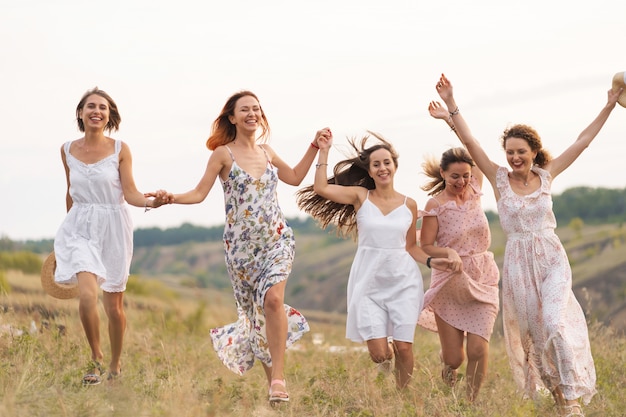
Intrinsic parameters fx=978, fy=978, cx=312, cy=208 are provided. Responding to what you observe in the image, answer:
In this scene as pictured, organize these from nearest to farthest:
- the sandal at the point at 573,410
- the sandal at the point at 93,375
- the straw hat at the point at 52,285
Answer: the sandal at the point at 573,410
the sandal at the point at 93,375
the straw hat at the point at 52,285

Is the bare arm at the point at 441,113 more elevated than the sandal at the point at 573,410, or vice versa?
the bare arm at the point at 441,113

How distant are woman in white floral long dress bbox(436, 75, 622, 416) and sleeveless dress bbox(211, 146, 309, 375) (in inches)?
68.2

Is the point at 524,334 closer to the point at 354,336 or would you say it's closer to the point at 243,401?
the point at 354,336

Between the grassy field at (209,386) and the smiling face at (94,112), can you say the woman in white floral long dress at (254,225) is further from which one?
the smiling face at (94,112)

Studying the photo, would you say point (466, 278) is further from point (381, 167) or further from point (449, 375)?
point (381, 167)

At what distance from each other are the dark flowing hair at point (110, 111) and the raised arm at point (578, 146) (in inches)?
150

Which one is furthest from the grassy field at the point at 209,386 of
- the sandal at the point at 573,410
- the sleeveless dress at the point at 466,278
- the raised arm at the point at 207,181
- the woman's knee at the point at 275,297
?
the raised arm at the point at 207,181

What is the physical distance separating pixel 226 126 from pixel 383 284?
1954 mm

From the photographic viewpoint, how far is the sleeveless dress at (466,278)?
331 inches

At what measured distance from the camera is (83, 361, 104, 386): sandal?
26.2ft

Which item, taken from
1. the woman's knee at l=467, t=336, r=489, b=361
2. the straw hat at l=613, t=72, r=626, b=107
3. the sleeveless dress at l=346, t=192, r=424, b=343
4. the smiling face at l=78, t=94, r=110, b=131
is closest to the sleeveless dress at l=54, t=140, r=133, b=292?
the smiling face at l=78, t=94, r=110, b=131

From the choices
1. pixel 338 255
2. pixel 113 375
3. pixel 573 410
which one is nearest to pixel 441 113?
pixel 573 410

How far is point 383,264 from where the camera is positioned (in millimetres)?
8102

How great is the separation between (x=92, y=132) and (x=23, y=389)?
277 cm
